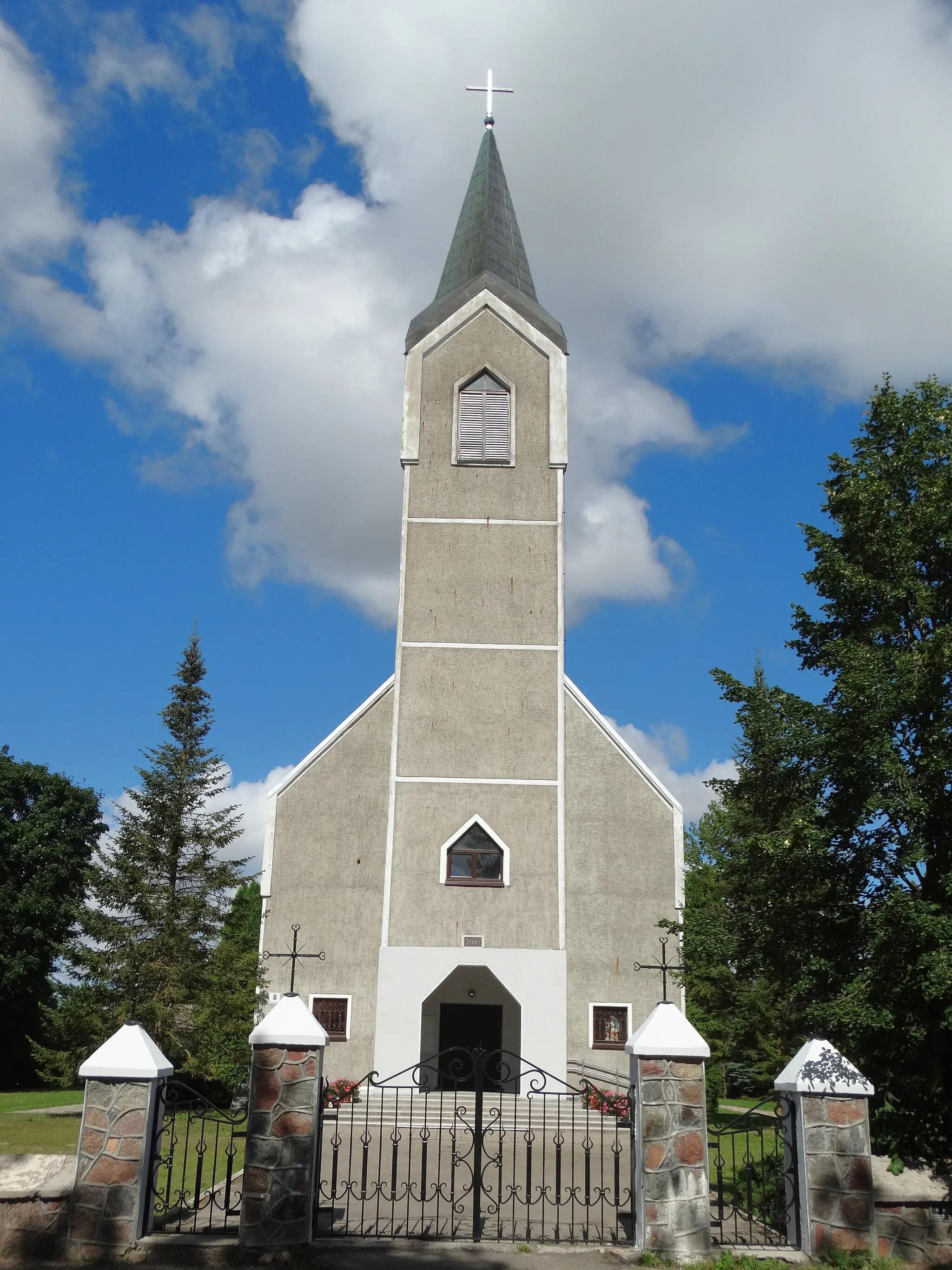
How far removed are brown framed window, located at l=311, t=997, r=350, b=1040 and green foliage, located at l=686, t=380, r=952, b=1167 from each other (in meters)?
9.29

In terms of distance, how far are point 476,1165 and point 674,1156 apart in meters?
1.57

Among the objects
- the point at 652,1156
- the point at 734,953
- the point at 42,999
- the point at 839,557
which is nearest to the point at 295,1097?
the point at 652,1156

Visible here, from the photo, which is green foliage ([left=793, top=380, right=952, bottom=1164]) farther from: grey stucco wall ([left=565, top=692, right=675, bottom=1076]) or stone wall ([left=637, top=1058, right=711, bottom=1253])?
grey stucco wall ([left=565, top=692, right=675, bottom=1076])

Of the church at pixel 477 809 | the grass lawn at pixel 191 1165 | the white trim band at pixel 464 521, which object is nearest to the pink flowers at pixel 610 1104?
the church at pixel 477 809

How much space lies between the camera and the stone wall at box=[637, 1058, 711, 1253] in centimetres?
826

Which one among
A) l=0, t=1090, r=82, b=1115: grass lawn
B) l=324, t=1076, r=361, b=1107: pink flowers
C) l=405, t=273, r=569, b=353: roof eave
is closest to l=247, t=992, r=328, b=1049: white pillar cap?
l=324, t=1076, r=361, b=1107: pink flowers

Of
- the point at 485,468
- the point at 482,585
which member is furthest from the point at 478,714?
the point at 485,468

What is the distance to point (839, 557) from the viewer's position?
11.9m

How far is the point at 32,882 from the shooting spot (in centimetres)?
3247

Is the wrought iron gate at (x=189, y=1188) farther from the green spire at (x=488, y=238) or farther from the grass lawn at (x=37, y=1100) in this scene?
the green spire at (x=488, y=238)

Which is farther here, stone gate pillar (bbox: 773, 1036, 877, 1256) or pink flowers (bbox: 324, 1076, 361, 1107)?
pink flowers (bbox: 324, 1076, 361, 1107)

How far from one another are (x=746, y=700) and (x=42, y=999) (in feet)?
93.2

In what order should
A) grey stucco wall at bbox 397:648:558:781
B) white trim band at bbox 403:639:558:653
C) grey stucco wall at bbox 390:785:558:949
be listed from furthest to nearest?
white trim band at bbox 403:639:558:653, grey stucco wall at bbox 397:648:558:781, grey stucco wall at bbox 390:785:558:949

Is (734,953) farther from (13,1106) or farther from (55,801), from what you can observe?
(55,801)
